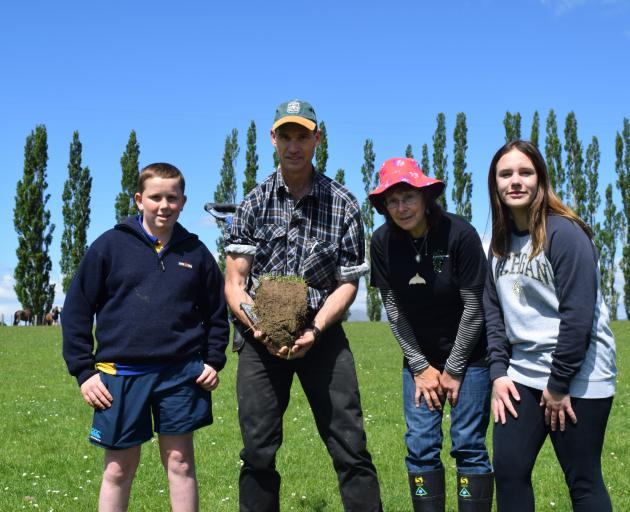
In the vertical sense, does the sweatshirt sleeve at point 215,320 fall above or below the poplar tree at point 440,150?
below

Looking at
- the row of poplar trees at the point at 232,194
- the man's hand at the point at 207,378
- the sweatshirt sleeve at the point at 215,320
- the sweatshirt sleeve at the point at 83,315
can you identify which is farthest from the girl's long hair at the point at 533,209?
the row of poplar trees at the point at 232,194

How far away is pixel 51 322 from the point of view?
45562mm

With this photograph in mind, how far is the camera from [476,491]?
13.1ft

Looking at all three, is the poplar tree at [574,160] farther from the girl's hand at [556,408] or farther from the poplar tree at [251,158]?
the girl's hand at [556,408]

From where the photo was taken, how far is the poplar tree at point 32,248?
147 feet

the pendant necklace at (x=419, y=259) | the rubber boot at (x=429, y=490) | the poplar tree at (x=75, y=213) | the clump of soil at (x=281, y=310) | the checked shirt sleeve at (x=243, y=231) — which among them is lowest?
the rubber boot at (x=429, y=490)

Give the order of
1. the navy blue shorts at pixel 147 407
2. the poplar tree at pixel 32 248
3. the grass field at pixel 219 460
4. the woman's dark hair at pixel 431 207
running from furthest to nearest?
the poplar tree at pixel 32 248, the grass field at pixel 219 460, the woman's dark hair at pixel 431 207, the navy blue shorts at pixel 147 407

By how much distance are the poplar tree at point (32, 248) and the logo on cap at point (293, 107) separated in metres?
44.1

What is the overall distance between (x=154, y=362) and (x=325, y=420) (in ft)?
3.56

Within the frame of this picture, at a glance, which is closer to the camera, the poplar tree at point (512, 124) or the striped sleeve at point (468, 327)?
the striped sleeve at point (468, 327)

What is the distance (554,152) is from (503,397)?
158 feet

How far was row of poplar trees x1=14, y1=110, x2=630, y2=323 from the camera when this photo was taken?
148 ft

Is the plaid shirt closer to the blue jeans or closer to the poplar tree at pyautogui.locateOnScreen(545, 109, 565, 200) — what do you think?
the blue jeans

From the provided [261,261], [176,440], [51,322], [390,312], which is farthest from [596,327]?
[51,322]
